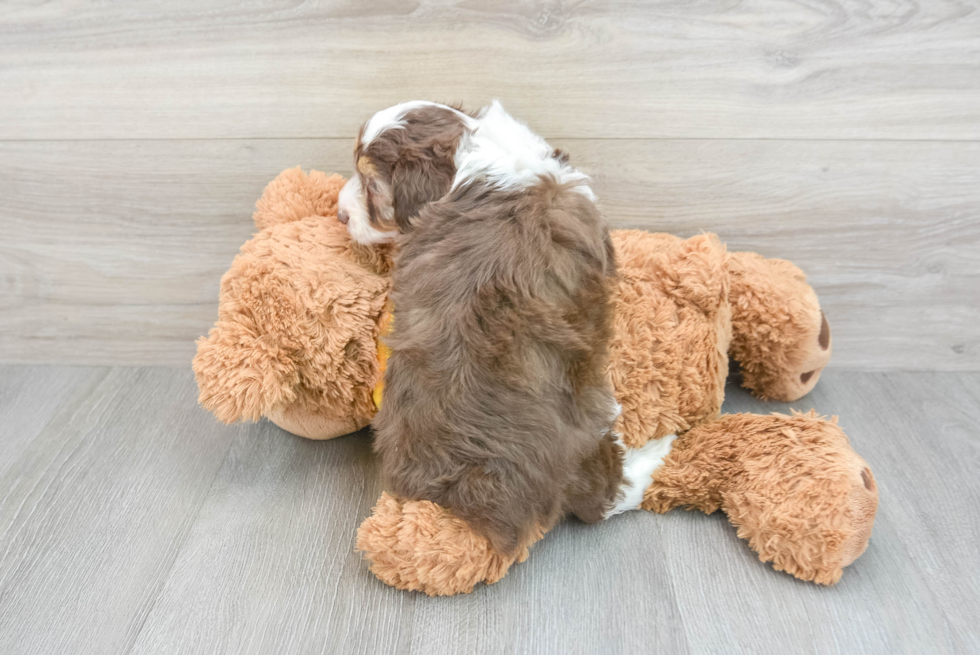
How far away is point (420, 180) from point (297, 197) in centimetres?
29

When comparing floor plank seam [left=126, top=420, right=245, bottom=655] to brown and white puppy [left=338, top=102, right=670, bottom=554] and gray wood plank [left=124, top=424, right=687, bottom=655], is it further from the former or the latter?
brown and white puppy [left=338, top=102, right=670, bottom=554]

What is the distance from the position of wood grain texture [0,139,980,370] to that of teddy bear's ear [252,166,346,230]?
0.09 m

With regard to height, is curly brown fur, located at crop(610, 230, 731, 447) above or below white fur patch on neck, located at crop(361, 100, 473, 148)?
below

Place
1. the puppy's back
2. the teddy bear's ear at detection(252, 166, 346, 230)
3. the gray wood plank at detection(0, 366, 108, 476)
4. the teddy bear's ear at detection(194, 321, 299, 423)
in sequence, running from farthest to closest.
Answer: the gray wood plank at detection(0, 366, 108, 476) < the teddy bear's ear at detection(252, 166, 346, 230) < the teddy bear's ear at detection(194, 321, 299, 423) < the puppy's back

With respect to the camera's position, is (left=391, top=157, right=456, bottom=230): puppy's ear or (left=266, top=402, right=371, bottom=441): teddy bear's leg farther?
(left=266, top=402, right=371, bottom=441): teddy bear's leg

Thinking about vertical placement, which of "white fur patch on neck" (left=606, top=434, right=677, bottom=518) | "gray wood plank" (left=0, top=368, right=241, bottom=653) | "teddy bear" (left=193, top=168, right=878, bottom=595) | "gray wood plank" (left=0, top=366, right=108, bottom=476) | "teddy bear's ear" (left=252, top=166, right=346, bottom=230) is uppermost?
"teddy bear's ear" (left=252, top=166, right=346, bottom=230)

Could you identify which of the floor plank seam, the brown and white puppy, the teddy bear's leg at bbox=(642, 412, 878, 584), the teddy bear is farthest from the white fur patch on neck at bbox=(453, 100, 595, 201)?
the floor plank seam

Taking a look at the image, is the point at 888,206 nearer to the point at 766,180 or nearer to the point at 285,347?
the point at 766,180

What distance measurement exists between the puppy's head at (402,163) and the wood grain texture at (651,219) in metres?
0.28

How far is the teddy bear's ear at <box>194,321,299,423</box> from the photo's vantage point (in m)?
0.81

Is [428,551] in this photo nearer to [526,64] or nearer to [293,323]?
[293,323]

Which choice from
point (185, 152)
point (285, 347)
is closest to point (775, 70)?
point (285, 347)

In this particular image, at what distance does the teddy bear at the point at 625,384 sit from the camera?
0.77 meters

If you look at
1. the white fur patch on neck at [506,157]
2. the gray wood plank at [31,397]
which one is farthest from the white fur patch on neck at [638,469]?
the gray wood plank at [31,397]
